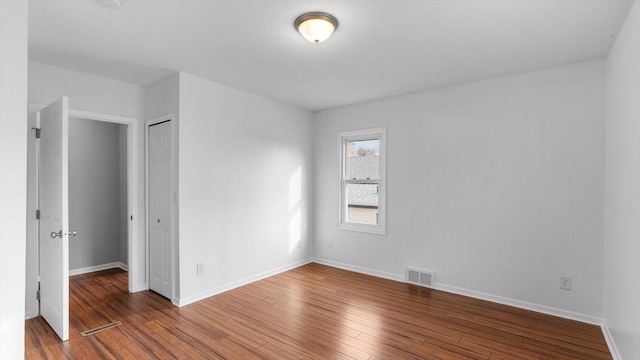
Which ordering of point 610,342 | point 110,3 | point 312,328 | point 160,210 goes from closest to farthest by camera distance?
point 110,3, point 610,342, point 312,328, point 160,210

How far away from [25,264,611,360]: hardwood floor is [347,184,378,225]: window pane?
1.17 m

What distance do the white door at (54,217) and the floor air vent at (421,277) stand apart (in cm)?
372

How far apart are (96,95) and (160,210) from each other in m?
1.48

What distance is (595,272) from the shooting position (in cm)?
299

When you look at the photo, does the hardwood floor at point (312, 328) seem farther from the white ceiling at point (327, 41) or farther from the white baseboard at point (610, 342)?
the white ceiling at point (327, 41)

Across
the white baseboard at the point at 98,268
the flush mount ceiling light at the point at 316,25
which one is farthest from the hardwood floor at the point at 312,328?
the flush mount ceiling light at the point at 316,25

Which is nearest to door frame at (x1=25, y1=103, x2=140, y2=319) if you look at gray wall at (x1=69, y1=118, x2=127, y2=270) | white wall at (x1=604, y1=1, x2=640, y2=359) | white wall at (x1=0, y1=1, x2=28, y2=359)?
gray wall at (x1=69, y1=118, x2=127, y2=270)

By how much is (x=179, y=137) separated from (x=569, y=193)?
4.13 m

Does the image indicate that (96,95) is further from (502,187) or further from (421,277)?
(502,187)

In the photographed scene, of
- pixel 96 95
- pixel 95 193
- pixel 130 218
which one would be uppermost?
pixel 96 95

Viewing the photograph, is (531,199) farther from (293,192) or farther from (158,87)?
(158,87)

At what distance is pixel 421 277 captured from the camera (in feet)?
13.3

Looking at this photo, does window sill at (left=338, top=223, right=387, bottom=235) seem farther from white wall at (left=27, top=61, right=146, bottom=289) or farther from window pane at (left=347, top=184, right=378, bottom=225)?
white wall at (left=27, top=61, right=146, bottom=289)

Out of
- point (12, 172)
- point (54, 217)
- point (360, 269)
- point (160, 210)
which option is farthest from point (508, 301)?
point (54, 217)
